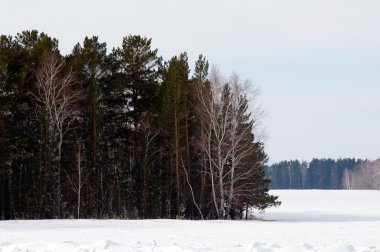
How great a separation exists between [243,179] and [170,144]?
569 cm

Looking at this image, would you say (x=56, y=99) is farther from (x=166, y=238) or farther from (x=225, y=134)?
(x=166, y=238)

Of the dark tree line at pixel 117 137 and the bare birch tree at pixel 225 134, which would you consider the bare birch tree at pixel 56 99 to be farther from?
the bare birch tree at pixel 225 134

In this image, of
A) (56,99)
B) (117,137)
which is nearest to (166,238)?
(56,99)

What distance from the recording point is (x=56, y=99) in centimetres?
3703

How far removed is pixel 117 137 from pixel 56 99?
225 inches

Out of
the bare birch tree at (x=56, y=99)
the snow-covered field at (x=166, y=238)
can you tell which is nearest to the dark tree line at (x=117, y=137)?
the bare birch tree at (x=56, y=99)

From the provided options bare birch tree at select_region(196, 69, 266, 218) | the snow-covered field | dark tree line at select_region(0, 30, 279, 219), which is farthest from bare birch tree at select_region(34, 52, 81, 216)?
bare birch tree at select_region(196, 69, 266, 218)

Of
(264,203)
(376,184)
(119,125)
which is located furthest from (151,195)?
(376,184)

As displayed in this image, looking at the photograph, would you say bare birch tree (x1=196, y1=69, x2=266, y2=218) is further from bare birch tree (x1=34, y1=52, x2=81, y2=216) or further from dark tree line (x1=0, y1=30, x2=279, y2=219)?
bare birch tree (x1=34, y1=52, x2=81, y2=216)

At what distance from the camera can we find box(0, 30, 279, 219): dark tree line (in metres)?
35.9

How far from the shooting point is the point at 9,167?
34.7 meters

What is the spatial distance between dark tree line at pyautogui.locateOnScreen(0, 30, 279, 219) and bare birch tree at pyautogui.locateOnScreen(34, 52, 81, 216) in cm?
9

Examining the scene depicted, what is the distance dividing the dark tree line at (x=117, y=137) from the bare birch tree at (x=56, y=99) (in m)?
0.09

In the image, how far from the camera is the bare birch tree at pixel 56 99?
116 ft
